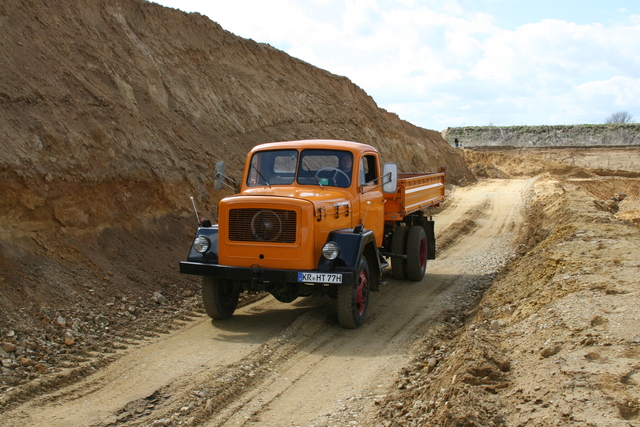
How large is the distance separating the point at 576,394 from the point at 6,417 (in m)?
4.66

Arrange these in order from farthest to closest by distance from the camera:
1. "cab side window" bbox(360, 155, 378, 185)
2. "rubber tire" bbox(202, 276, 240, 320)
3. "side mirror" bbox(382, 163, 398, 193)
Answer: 1. "cab side window" bbox(360, 155, 378, 185)
2. "side mirror" bbox(382, 163, 398, 193)
3. "rubber tire" bbox(202, 276, 240, 320)

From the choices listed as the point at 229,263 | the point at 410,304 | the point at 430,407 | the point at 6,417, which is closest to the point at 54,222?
the point at 229,263

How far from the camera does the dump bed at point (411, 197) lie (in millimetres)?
9891

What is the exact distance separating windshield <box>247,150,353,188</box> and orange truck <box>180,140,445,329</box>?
0.05 feet

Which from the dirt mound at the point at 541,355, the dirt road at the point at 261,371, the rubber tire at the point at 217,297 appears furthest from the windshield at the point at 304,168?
the dirt mound at the point at 541,355

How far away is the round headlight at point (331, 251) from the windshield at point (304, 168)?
4.29ft

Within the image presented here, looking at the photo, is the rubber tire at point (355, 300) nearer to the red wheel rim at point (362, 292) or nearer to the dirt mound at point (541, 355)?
the red wheel rim at point (362, 292)

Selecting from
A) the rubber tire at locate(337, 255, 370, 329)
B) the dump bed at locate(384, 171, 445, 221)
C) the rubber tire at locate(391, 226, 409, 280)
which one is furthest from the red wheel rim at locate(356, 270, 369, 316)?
the rubber tire at locate(391, 226, 409, 280)

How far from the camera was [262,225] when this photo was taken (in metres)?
7.22

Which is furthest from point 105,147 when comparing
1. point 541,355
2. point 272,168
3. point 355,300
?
point 541,355

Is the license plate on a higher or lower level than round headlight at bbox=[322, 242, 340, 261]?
lower

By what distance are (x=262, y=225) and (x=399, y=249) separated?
376 cm

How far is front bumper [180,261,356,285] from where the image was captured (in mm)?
7051

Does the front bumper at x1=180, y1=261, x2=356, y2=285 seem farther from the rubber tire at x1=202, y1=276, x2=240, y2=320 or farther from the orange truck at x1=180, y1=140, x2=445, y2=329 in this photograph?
the rubber tire at x1=202, y1=276, x2=240, y2=320
